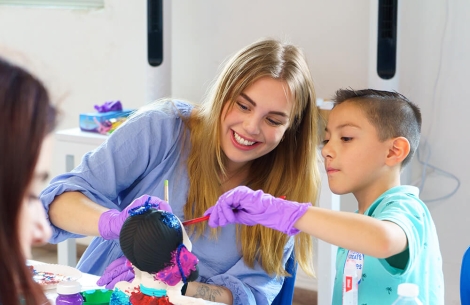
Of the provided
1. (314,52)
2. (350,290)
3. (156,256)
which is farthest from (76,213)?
(314,52)

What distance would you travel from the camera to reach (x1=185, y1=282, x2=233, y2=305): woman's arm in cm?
135

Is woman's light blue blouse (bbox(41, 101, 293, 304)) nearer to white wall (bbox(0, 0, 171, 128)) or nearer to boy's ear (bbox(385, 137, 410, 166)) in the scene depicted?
boy's ear (bbox(385, 137, 410, 166))

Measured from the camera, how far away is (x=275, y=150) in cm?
159

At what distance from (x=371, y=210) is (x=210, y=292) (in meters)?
0.36

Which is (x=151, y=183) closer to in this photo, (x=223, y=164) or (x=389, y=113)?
(x=223, y=164)

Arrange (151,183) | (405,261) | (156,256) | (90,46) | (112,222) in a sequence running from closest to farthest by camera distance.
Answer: (156,256), (405,261), (112,222), (151,183), (90,46)

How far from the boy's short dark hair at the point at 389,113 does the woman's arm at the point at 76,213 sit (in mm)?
546

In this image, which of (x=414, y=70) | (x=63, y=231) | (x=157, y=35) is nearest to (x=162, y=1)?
(x=157, y=35)

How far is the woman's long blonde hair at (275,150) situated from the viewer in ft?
4.82

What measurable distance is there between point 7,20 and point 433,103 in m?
1.99

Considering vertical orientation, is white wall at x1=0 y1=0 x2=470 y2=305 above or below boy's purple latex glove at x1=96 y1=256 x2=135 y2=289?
above

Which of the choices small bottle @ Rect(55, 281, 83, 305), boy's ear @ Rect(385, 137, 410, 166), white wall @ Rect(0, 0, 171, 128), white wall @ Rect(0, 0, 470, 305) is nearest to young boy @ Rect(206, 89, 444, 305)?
boy's ear @ Rect(385, 137, 410, 166)

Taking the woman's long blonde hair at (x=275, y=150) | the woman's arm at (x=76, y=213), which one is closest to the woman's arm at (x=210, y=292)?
the woman's long blonde hair at (x=275, y=150)

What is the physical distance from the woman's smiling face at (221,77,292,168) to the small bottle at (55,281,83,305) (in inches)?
19.2
